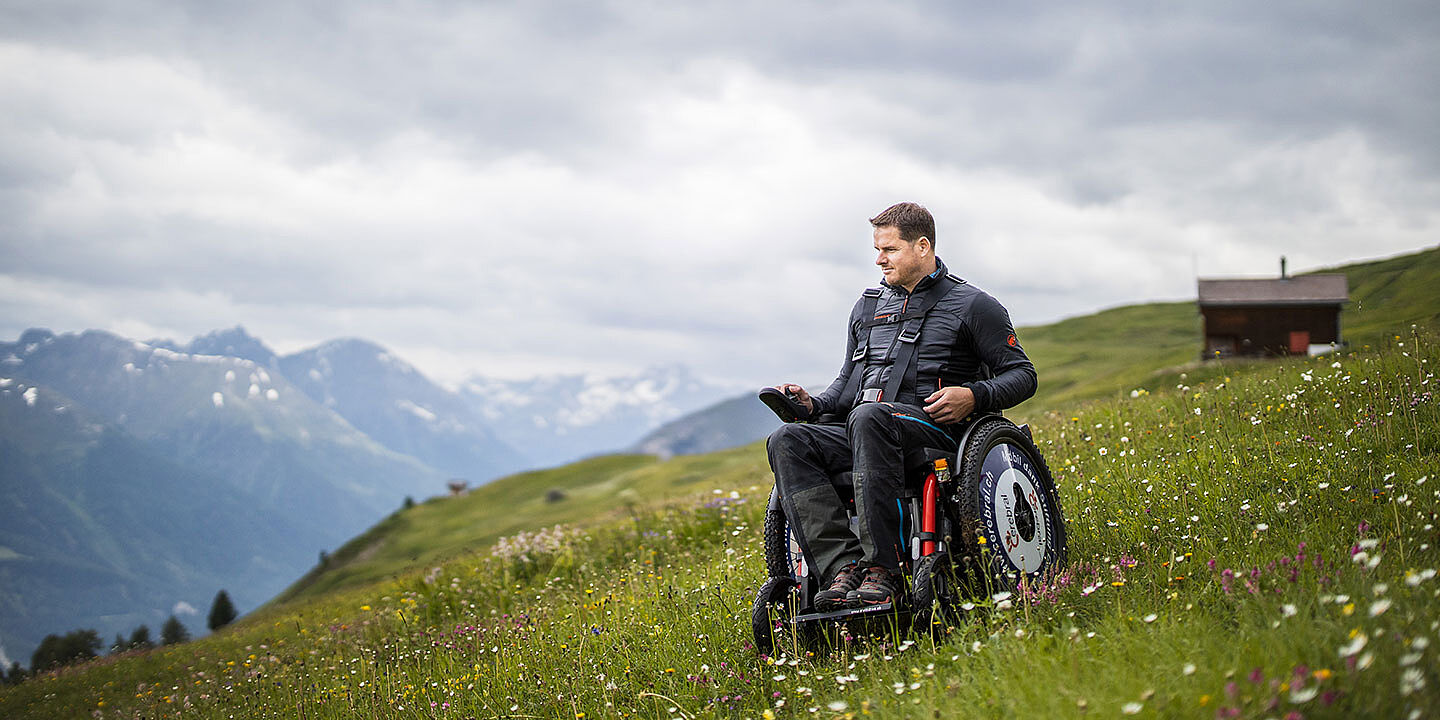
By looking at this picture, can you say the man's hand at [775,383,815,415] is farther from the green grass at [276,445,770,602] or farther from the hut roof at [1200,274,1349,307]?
the green grass at [276,445,770,602]

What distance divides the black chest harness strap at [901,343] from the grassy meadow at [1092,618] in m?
1.55

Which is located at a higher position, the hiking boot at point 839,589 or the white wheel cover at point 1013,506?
the white wheel cover at point 1013,506

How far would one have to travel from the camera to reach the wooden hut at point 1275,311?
46.2 m

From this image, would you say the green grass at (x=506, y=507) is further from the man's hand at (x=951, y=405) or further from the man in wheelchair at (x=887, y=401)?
the man's hand at (x=951, y=405)

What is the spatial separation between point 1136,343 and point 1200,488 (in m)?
126

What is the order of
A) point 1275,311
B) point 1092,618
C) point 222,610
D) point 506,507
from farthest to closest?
point 506,507, point 222,610, point 1275,311, point 1092,618

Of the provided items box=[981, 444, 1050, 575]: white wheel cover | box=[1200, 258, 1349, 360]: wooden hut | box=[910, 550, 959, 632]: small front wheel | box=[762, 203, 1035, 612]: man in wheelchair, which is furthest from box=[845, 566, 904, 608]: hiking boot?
box=[1200, 258, 1349, 360]: wooden hut

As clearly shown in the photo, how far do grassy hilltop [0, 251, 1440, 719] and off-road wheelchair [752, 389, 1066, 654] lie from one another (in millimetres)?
185

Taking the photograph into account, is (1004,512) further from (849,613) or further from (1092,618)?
(849,613)

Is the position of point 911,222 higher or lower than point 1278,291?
lower

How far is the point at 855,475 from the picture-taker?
5375 millimetres

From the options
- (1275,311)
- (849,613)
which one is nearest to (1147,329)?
(1275,311)

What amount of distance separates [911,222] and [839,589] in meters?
2.53

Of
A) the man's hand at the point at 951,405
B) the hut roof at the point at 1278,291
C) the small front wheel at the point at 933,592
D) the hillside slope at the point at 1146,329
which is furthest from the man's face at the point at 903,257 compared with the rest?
the hillside slope at the point at 1146,329
